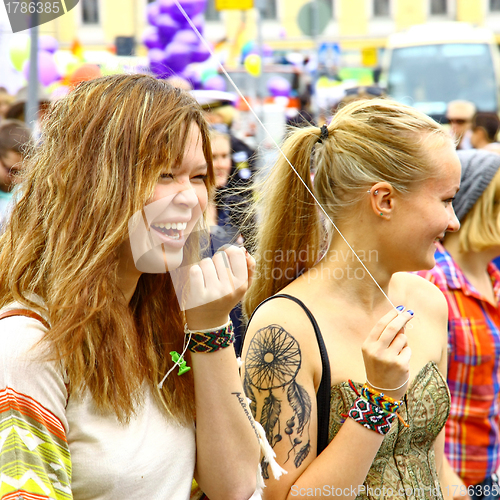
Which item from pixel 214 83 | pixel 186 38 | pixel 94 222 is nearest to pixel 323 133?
pixel 94 222

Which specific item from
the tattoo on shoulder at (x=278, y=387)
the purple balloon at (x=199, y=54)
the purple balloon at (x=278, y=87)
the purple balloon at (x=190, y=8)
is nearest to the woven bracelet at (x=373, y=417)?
the tattoo on shoulder at (x=278, y=387)

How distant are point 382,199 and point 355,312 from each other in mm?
356

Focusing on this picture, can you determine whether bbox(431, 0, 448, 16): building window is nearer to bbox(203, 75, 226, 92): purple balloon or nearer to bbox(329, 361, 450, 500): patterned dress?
bbox(203, 75, 226, 92): purple balloon

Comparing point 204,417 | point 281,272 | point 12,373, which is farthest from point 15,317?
point 281,272

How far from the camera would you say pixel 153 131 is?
53.2 inches

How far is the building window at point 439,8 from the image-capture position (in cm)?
3216

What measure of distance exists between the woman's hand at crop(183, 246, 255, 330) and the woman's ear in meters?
0.60

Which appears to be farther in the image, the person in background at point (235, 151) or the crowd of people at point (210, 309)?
the person in background at point (235, 151)

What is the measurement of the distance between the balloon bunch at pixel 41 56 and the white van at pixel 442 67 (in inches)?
332

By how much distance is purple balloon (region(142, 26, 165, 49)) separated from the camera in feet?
27.2

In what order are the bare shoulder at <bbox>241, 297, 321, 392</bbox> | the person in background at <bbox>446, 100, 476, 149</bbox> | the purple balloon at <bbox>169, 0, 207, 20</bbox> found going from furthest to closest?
the purple balloon at <bbox>169, 0, 207, 20</bbox> → the person in background at <bbox>446, 100, 476, 149</bbox> → the bare shoulder at <bbox>241, 297, 321, 392</bbox>

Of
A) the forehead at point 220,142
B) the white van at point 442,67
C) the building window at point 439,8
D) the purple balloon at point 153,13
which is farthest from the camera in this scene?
the building window at point 439,8

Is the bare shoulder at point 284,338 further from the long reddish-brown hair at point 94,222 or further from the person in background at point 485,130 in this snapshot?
the person in background at point 485,130

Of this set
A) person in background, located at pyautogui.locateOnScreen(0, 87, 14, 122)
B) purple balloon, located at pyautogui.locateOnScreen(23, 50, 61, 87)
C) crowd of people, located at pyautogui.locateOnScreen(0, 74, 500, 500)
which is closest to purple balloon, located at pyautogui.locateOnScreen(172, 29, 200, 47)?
purple balloon, located at pyautogui.locateOnScreen(23, 50, 61, 87)
